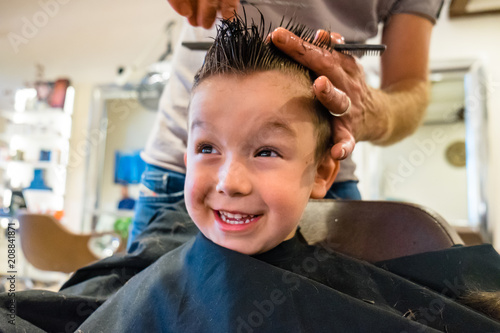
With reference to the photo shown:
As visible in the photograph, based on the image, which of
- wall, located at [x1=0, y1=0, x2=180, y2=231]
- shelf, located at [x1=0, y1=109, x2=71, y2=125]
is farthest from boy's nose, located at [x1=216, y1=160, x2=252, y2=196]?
shelf, located at [x1=0, y1=109, x2=71, y2=125]

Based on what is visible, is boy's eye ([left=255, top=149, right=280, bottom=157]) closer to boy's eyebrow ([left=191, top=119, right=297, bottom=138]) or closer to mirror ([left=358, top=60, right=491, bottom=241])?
boy's eyebrow ([left=191, top=119, right=297, bottom=138])

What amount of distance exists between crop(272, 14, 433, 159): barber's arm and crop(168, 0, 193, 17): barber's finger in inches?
6.6

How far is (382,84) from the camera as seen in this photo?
1173mm

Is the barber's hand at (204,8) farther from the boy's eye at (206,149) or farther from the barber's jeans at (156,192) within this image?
the barber's jeans at (156,192)

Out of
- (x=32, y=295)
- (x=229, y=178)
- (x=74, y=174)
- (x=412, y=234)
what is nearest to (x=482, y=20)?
(x=412, y=234)

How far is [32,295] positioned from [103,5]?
312 cm

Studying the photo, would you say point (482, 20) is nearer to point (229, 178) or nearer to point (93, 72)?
point (229, 178)

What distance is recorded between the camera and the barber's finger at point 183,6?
0.69 metres

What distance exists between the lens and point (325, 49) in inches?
27.7

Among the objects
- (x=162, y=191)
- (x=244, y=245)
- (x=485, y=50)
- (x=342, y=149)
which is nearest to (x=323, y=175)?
(x=342, y=149)

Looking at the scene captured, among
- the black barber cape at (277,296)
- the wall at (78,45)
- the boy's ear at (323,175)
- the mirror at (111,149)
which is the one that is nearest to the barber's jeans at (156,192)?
the black barber cape at (277,296)

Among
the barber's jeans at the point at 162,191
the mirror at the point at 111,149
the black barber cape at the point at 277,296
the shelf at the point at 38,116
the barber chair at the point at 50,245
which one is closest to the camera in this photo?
the black barber cape at the point at 277,296

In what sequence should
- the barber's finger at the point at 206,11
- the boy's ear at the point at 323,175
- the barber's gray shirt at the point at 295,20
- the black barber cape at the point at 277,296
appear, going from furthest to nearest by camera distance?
the barber's gray shirt at the point at 295,20 → the boy's ear at the point at 323,175 → the barber's finger at the point at 206,11 → the black barber cape at the point at 277,296

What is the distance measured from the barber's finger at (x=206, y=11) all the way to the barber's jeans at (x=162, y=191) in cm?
43
